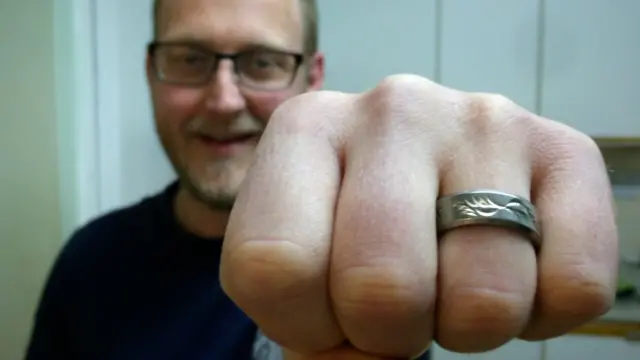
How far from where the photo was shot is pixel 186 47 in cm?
76

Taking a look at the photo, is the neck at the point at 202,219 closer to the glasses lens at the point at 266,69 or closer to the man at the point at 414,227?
the glasses lens at the point at 266,69

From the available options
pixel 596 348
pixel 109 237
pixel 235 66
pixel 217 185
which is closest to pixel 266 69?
pixel 235 66

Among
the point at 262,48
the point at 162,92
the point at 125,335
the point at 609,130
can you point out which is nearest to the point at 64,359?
the point at 125,335

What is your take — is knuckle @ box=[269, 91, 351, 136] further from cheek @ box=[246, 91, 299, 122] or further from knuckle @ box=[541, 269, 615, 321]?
cheek @ box=[246, 91, 299, 122]

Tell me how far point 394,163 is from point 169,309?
56 cm

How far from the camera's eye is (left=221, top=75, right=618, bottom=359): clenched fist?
24 centimetres

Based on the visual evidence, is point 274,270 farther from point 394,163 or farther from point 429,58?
point 429,58

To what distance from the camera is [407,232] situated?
24 cm

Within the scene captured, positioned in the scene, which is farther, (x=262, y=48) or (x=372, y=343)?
(x=262, y=48)

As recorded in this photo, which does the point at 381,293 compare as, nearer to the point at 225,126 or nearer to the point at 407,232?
the point at 407,232

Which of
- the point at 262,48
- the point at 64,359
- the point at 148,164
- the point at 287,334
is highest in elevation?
the point at 262,48

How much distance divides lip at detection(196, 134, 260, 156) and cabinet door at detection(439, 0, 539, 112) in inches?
21.7

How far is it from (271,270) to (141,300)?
0.57 metres

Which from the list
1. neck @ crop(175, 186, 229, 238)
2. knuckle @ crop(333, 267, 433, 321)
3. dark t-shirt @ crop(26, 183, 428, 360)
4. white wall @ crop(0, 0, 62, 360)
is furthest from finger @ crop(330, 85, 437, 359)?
white wall @ crop(0, 0, 62, 360)
